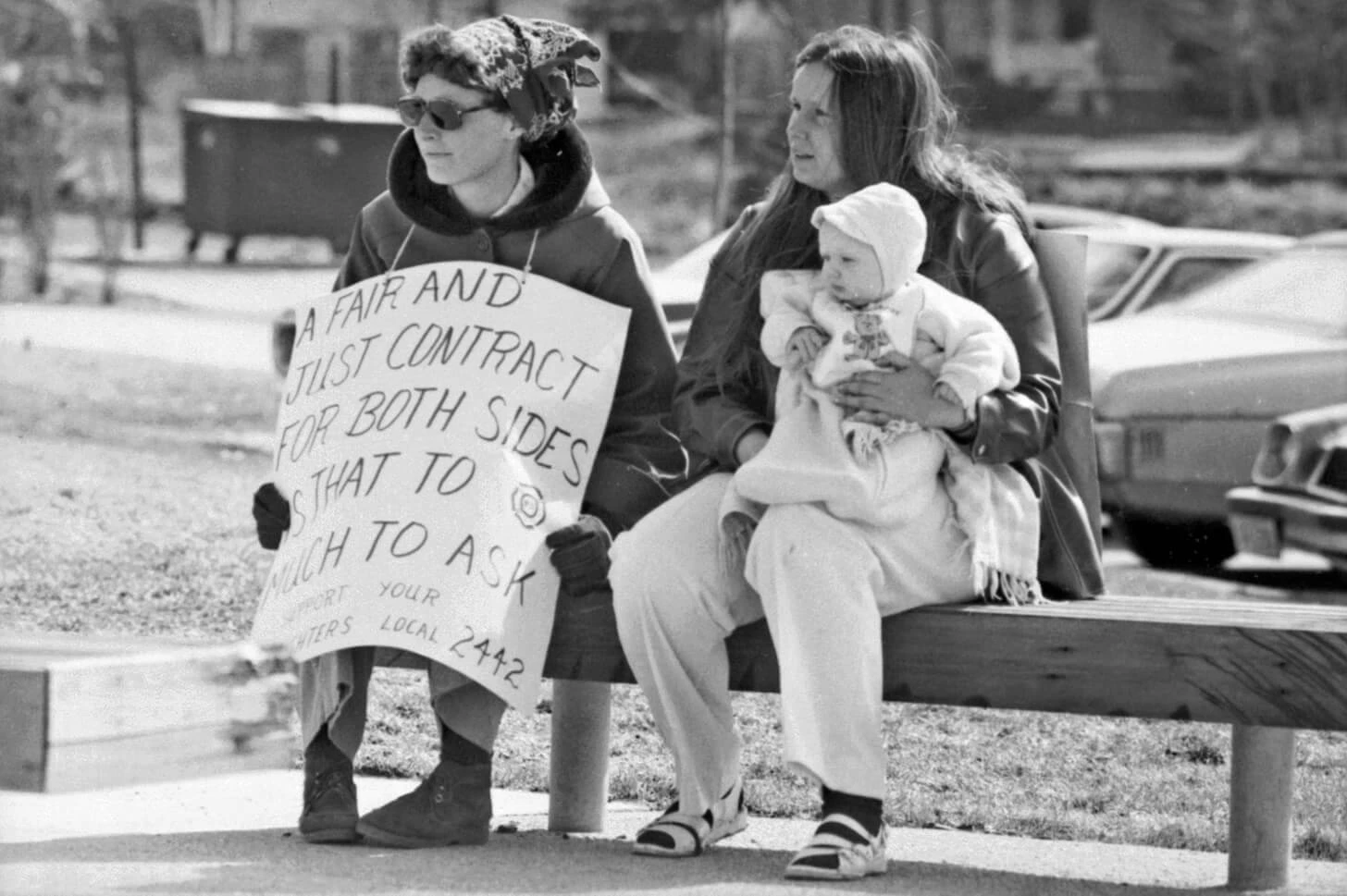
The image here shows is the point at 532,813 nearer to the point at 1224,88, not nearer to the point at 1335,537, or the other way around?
the point at 1335,537

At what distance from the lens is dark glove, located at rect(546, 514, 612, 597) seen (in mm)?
4438

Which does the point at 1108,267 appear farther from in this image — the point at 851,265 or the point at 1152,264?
the point at 851,265

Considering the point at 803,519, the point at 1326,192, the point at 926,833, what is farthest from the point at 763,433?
the point at 1326,192

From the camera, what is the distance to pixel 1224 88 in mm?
→ 41875

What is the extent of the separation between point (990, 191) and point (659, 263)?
18776 mm

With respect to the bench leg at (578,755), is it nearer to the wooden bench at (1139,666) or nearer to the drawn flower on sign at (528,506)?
the wooden bench at (1139,666)

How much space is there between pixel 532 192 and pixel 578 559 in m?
0.77

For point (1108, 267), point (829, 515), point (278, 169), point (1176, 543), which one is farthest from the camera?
point (278, 169)

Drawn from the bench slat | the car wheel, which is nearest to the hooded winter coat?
the bench slat

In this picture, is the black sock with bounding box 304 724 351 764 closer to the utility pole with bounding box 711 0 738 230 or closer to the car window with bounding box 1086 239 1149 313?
the car window with bounding box 1086 239 1149 313

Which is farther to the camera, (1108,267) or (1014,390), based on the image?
(1108,267)

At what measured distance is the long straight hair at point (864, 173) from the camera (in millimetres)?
4559

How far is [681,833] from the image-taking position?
14.3ft

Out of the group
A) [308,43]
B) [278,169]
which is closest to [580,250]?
[278,169]
